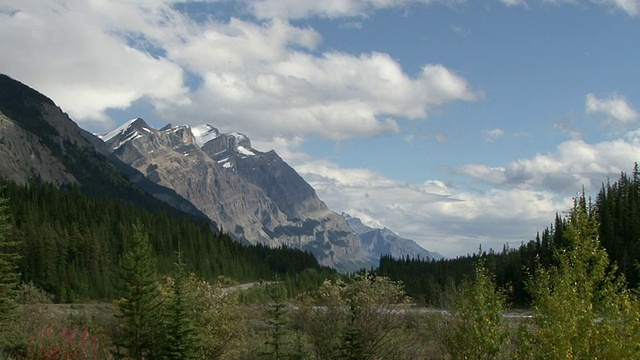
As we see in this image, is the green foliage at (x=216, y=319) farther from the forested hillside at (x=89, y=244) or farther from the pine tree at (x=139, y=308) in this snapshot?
the forested hillside at (x=89, y=244)

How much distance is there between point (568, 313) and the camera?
20.8m

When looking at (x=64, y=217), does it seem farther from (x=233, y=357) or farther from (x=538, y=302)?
(x=538, y=302)

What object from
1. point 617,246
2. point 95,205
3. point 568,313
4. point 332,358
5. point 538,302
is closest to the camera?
point 568,313

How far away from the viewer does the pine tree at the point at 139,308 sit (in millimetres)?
31547

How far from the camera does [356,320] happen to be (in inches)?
1289

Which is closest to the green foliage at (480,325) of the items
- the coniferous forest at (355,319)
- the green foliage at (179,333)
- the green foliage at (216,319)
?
the coniferous forest at (355,319)

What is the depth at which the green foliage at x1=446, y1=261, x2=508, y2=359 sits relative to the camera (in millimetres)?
25875

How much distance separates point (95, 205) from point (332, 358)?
13814 centimetres

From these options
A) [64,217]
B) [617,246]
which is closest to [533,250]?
[617,246]

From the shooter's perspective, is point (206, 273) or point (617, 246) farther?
point (206, 273)

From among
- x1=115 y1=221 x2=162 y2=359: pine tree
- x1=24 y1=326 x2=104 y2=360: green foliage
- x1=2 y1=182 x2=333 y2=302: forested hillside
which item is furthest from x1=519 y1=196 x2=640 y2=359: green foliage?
x1=2 y1=182 x2=333 y2=302: forested hillside

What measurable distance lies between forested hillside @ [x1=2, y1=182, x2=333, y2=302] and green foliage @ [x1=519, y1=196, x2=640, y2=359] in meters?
66.1

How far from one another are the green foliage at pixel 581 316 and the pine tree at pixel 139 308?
16610mm

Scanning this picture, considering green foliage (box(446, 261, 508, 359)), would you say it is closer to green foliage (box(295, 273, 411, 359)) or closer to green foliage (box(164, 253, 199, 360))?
green foliage (box(295, 273, 411, 359))
